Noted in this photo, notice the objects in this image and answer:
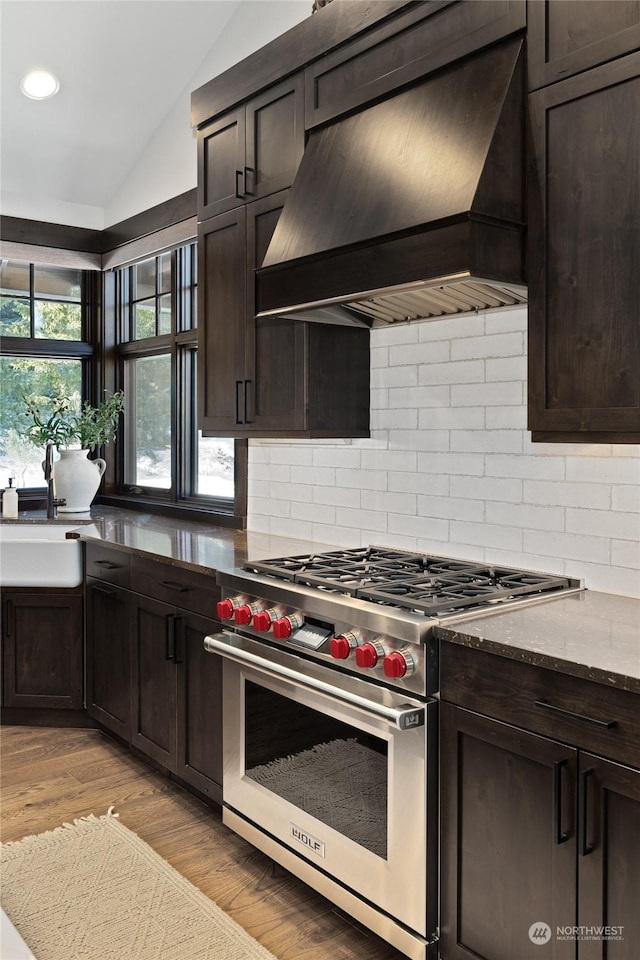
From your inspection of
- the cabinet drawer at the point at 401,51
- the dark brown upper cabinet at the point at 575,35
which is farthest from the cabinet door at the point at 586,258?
the cabinet drawer at the point at 401,51

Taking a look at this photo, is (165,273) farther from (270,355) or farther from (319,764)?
(319,764)

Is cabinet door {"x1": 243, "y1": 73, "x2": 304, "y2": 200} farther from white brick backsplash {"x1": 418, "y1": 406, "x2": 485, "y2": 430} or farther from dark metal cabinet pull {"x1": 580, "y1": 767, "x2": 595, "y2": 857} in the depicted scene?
dark metal cabinet pull {"x1": 580, "y1": 767, "x2": 595, "y2": 857}

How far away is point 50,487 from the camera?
4332 mm

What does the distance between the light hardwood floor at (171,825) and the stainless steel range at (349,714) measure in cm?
12

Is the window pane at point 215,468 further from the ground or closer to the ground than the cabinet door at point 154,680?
further from the ground

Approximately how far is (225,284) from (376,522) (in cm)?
113

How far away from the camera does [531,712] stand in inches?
67.0

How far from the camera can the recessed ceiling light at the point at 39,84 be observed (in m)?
3.90

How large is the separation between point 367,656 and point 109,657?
1925 millimetres

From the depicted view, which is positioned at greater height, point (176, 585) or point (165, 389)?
point (165, 389)

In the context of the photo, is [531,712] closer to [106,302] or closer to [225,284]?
[225,284]

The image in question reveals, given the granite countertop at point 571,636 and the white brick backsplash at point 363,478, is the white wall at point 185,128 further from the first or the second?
the granite countertop at point 571,636

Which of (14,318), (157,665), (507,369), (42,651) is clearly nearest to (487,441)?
(507,369)

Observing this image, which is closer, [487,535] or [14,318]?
[487,535]
